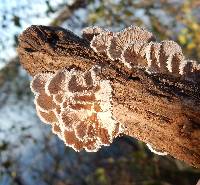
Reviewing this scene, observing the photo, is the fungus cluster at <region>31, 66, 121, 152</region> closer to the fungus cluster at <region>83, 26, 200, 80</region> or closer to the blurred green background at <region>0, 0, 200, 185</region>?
the fungus cluster at <region>83, 26, 200, 80</region>

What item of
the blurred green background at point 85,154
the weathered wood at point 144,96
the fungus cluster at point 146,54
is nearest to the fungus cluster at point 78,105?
the weathered wood at point 144,96

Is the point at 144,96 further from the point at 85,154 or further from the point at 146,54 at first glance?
the point at 85,154

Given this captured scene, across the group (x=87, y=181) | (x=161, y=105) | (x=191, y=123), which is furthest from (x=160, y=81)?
Answer: (x=87, y=181)

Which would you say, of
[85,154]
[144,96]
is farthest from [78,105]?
[85,154]

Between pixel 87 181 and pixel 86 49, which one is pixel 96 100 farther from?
pixel 87 181

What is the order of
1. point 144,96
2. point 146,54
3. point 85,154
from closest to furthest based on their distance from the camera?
point 144,96, point 146,54, point 85,154

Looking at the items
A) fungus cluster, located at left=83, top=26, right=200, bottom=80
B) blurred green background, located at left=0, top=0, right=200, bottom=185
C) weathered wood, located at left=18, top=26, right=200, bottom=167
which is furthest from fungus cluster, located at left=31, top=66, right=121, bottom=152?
blurred green background, located at left=0, top=0, right=200, bottom=185
